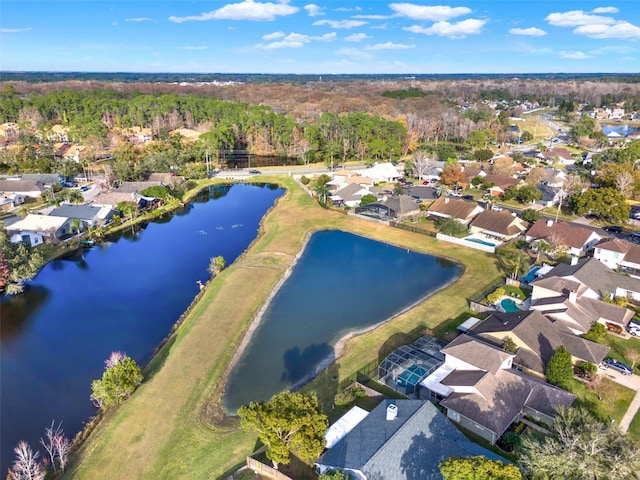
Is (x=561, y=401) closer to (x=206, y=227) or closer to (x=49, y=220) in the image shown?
(x=206, y=227)

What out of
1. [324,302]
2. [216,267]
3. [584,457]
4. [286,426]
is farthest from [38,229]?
[584,457]

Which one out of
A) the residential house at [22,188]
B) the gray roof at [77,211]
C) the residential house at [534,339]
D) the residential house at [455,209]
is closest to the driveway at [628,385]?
the residential house at [534,339]

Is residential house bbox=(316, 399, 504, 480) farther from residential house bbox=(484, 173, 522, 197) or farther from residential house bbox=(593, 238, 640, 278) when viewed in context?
residential house bbox=(484, 173, 522, 197)

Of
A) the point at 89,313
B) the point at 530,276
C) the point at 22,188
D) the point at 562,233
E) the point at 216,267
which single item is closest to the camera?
the point at 89,313

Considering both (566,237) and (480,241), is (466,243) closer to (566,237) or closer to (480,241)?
(480,241)

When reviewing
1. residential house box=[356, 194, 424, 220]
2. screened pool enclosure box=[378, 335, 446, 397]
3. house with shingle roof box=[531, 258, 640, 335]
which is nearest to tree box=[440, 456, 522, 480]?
screened pool enclosure box=[378, 335, 446, 397]
